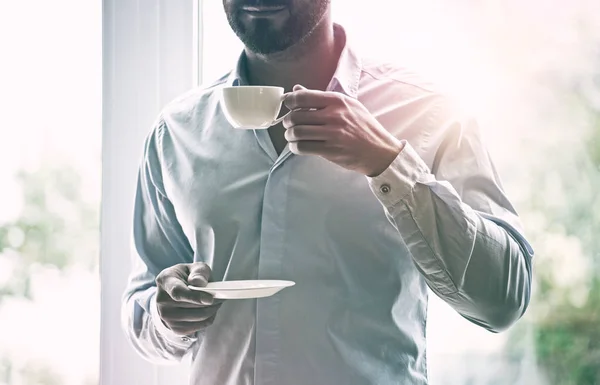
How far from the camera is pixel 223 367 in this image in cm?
121

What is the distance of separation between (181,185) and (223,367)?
0.34 metres

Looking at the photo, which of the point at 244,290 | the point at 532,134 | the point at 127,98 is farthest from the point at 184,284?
the point at 532,134

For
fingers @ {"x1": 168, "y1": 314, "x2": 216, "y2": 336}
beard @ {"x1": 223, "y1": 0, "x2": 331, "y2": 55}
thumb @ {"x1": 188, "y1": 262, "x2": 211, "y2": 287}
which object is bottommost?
fingers @ {"x1": 168, "y1": 314, "x2": 216, "y2": 336}

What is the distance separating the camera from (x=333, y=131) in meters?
0.98

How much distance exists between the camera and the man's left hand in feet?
3.21

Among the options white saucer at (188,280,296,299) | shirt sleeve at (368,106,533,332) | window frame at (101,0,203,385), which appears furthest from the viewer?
window frame at (101,0,203,385)

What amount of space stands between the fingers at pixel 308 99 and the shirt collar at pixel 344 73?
10.2 inches

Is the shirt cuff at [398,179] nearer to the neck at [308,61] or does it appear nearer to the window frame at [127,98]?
the neck at [308,61]

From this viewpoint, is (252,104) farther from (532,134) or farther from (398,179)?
(532,134)

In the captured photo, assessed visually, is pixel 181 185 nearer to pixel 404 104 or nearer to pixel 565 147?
pixel 404 104

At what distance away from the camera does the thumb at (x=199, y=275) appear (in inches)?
40.9

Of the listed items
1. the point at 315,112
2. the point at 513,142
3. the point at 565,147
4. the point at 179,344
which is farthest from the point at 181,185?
the point at 565,147

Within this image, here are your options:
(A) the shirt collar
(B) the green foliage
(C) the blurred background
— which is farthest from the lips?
(B) the green foliage

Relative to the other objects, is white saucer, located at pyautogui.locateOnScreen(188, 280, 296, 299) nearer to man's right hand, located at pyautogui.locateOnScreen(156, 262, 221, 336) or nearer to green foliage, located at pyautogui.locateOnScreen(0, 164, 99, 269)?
man's right hand, located at pyautogui.locateOnScreen(156, 262, 221, 336)
